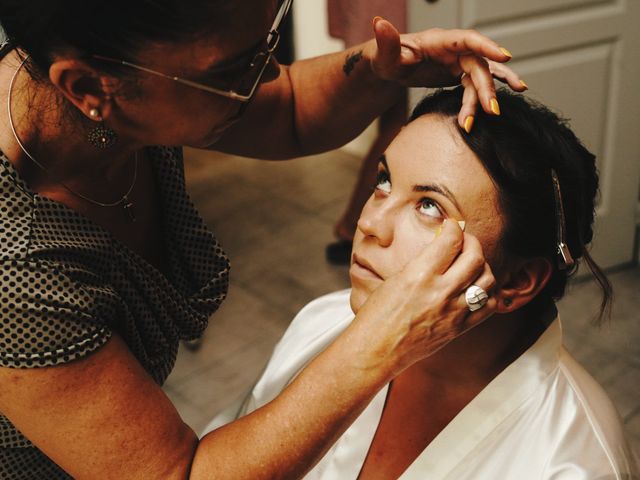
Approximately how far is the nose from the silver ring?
12.3 inches

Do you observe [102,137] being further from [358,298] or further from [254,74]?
[358,298]

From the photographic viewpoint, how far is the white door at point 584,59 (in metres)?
2.60

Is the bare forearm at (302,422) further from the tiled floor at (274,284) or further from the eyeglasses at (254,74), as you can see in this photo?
the tiled floor at (274,284)

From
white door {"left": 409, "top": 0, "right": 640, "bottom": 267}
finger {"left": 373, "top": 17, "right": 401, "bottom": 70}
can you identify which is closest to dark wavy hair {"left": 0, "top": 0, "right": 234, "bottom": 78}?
finger {"left": 373, "top": 17, "right": 401, "bottom": 70}

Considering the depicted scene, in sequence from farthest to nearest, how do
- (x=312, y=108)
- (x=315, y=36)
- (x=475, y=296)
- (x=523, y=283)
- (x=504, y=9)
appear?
(x=315, y=36) < (x=504, y=9) < (x=312, y=108) < (x=523, y=283) < (x=475, y=296)

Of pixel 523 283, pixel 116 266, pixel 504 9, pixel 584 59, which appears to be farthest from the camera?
pixel 584 59

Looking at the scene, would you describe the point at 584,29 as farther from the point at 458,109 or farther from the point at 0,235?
the point at 0,235

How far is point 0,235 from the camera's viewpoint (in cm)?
98

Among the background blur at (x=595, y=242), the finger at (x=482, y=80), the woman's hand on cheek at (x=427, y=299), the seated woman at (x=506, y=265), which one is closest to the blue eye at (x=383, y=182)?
the seated woman at (x=506, y=265)

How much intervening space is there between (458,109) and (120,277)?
25.9 inches

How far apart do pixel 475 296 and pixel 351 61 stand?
638 mm

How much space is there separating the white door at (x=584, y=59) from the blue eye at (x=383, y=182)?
4.49 ft

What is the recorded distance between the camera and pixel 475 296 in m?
1.01

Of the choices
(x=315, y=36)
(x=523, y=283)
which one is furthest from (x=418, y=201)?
(x=315, y=36)
